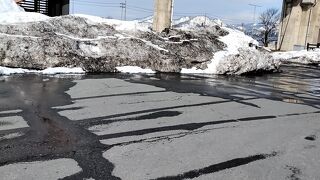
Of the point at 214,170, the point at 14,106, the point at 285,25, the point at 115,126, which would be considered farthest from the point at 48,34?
the point at 285,25

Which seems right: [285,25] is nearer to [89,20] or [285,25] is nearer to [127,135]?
[89,20]

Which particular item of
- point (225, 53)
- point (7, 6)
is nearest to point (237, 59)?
point (225, 53)

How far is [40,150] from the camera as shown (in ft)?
15.7

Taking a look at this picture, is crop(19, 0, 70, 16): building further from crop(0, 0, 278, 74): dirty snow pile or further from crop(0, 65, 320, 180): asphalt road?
crop(0, 65, 320, 180): asphalt road

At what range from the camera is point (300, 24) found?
47344mm

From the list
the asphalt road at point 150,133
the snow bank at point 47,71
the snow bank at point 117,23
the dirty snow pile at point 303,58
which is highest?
the snow bank at point 117,23

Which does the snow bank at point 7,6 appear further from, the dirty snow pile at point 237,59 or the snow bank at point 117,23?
the dirty snow pile at point 237,59

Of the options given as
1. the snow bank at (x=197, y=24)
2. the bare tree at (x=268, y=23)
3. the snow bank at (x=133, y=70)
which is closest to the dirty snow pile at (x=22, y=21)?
the snow bank at (x=133, y=70)

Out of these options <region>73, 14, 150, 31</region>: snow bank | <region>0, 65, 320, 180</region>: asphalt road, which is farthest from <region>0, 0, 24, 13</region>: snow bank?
<region>0, 65, 320, 180</region>: asphalt road

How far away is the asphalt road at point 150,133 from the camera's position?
4387mm

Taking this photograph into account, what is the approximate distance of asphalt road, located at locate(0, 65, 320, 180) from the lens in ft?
14.4

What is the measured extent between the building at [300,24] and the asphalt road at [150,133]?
39190 millimetres

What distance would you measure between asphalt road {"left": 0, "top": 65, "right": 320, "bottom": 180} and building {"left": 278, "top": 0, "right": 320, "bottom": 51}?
129 feet

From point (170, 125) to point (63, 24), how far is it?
8580 millimetres
